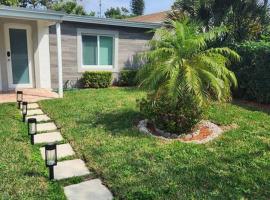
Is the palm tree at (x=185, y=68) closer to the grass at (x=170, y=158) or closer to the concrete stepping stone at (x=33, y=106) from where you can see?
the grass at (x=170, y=158)

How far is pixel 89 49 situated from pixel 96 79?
1.33m

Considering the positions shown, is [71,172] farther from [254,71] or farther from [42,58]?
[42,58]

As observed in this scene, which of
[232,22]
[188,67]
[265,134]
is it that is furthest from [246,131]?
[232,22]

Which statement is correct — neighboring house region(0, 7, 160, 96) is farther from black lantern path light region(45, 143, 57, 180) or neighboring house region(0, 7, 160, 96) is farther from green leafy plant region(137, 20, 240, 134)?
black lantern path light region(45, 143, 57, 180)

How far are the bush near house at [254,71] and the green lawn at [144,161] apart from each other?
2.06m

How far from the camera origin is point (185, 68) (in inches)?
217

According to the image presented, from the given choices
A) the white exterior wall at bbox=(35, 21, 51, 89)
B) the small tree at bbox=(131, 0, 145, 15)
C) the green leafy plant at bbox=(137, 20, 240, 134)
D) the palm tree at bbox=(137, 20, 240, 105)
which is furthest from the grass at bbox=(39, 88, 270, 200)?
the small tree at bbox=(131, 0, 145, 15)

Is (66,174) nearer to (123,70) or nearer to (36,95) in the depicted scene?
(36,95)

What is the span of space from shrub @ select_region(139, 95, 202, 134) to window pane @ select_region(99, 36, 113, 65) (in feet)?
23.1

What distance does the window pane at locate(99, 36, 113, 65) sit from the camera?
40.1 ft

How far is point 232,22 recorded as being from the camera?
1099 cm

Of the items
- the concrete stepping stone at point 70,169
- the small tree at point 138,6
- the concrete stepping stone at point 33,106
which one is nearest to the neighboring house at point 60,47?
the concrete stepping stone at point 33,106

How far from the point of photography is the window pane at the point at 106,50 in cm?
1224

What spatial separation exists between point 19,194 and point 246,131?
4.48 metres
